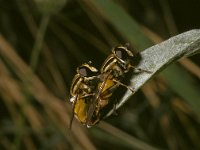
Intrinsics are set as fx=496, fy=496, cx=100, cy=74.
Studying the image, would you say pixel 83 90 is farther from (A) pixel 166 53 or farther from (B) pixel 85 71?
(A) pixel 166 53

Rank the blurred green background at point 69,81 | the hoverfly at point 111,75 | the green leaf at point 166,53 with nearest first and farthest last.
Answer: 1. the green leaf at point 166,53
2. the hoverfly at point 111,75
3. the blurred green background at point 69,81

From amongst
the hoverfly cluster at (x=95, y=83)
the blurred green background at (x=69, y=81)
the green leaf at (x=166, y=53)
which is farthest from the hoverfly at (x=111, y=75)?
the blurred green background at (x=69, y=81)

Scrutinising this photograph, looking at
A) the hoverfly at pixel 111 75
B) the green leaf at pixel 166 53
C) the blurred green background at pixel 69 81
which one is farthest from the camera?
the blurred green background at pixel 69 81

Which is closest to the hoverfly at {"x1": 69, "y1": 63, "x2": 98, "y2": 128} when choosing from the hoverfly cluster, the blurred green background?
the hoverfly cluster

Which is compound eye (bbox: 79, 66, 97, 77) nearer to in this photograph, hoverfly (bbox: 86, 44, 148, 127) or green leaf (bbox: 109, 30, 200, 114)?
hoverfly (bbox: 86, 44, 148, 127)

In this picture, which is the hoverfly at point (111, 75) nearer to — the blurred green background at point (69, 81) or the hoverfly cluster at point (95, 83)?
the hoverfly cluster at point (95, 83)

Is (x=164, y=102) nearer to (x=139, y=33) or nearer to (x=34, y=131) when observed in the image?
(x=34, y=131)

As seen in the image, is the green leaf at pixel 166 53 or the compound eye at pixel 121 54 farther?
the compound eye at pixel 121 54
